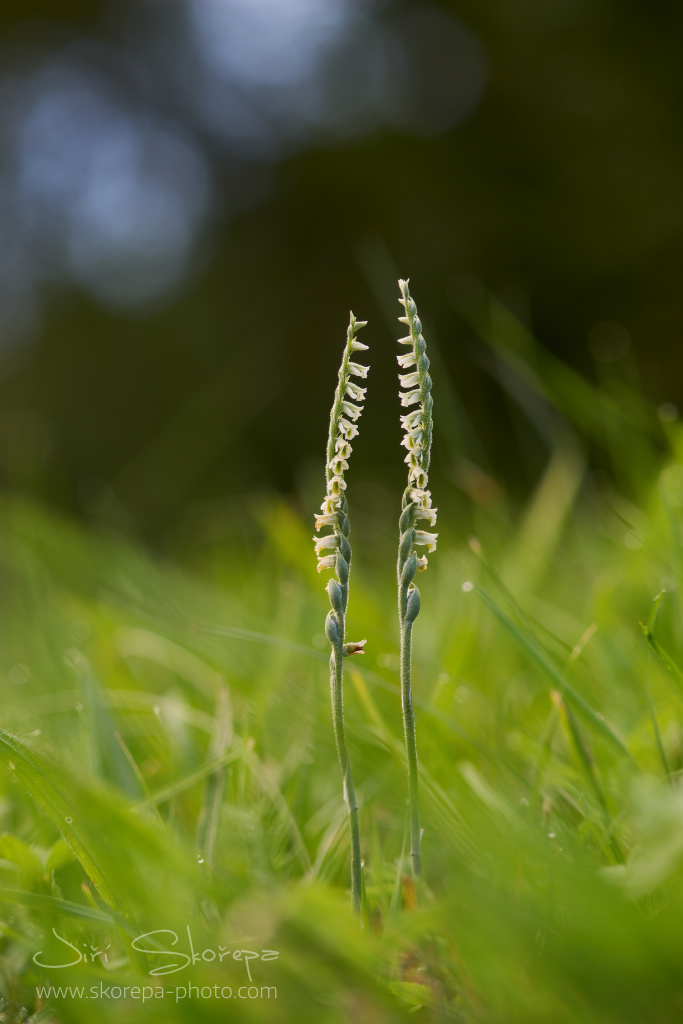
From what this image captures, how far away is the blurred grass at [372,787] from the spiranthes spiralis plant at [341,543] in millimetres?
98

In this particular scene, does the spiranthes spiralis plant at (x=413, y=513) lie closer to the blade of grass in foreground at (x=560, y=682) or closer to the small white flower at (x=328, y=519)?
the small white flower at (x=328, y=519)

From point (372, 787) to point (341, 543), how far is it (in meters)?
0.46

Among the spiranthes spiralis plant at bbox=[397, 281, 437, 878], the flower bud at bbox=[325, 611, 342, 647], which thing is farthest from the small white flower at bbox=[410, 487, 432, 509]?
the flower bud at bbox=[325, 611, 342, 647]

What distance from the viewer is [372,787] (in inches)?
35.4

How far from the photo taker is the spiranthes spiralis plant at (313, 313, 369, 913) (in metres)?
0.56

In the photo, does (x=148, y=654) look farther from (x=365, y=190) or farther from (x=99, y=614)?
(x=365, y=190)

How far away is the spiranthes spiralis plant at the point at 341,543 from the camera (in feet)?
1.84

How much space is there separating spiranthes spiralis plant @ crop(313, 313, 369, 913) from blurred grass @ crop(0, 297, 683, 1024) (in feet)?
0.32

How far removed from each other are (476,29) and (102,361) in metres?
4.48

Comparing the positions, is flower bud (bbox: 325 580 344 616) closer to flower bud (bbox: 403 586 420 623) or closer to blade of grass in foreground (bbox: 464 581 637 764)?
flower bud (bbox: 403 586 420 623)

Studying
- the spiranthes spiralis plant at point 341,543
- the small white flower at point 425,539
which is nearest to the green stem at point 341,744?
the spiranthes spiralis plant at point 341,543

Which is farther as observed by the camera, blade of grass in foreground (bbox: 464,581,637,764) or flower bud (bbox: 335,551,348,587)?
blade of grass in foreground (bbox: 464,581,637,764)

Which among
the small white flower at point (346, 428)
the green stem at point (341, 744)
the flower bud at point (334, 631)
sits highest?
the small white flower at point (346, 428)

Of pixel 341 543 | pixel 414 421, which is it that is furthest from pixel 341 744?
pixel 414 421
